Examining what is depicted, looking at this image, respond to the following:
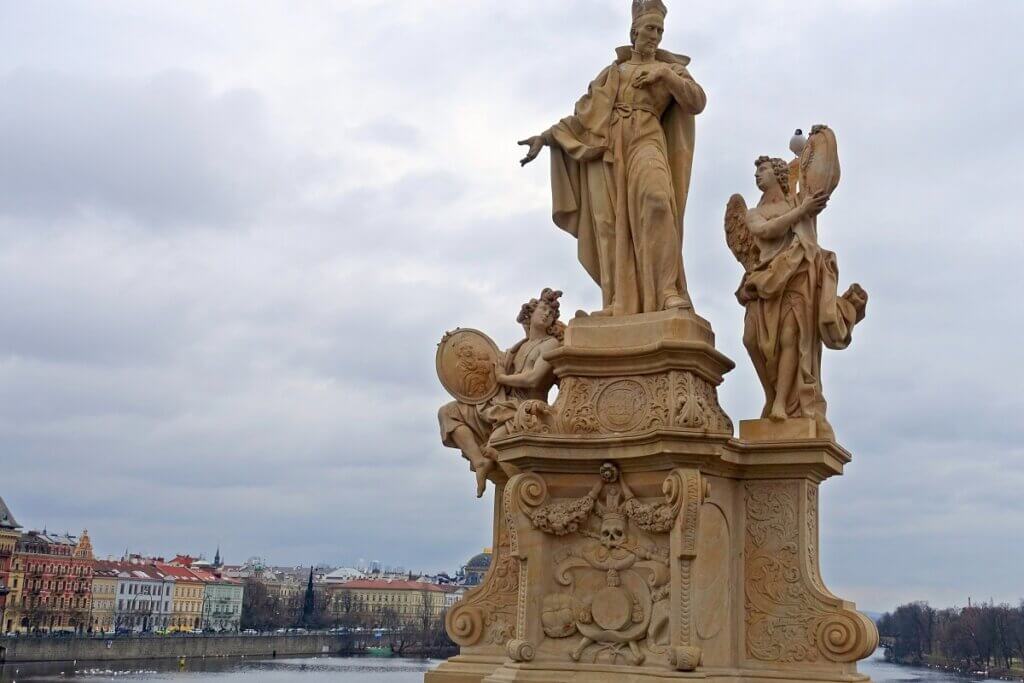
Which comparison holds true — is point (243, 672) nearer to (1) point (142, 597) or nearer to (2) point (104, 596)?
(2) point (104, 596)

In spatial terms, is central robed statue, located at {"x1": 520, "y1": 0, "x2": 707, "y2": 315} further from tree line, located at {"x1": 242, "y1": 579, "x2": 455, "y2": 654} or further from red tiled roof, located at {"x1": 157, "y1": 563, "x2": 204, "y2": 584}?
red tiled roof, located at {"x1": 157, "y1": 563, "x2": 204, "y2": 584}

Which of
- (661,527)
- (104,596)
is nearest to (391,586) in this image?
(104,596)

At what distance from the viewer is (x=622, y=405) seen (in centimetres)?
842

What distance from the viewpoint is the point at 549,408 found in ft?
27.7

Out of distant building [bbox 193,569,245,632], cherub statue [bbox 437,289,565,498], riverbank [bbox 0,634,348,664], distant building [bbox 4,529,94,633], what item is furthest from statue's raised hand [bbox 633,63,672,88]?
distant building [bbox 193,569,245,632]

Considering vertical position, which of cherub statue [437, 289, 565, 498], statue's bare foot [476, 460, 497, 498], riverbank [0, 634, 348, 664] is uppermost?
cherub statue [437, 289, 565, 498]

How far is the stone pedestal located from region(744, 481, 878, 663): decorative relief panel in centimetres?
1

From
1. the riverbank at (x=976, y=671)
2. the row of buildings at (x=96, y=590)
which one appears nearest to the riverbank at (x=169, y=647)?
the row of buildings at (x=96, y=590)

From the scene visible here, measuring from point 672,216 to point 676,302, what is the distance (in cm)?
73

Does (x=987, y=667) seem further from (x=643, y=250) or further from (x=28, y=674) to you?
(x=643, y=250)

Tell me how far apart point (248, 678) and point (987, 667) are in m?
57.0

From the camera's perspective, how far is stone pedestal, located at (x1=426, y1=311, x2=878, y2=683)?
7.92 m

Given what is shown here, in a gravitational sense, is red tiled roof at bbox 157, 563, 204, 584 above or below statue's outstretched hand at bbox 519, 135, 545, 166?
below

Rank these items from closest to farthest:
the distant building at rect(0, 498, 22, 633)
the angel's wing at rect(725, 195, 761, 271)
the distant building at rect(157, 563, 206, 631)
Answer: the angel's wing at rect(725, 195, 761, 271) → the distant building at rect(0, 498, 22, 633) → the distant building at rect(157, 563, 206, 631)
